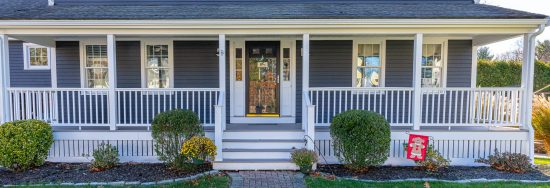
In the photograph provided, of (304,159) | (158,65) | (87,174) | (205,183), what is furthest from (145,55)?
(304,159)

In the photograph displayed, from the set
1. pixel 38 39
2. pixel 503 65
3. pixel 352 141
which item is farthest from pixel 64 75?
pixel 503 65

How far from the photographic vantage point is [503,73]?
14.4 meters

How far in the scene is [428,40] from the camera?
786cm

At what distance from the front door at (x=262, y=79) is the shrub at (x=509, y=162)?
4.36 meters

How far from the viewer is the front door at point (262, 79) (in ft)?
25.1

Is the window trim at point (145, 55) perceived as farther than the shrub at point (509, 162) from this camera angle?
Yes

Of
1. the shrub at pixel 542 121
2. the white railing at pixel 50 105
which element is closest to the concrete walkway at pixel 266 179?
the white railing at pixel 50 105

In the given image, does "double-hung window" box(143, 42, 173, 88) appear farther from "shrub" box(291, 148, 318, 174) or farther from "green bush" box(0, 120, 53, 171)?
"shrub" box(291, 148, 318, 174)

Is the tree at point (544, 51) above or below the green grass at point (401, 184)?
above

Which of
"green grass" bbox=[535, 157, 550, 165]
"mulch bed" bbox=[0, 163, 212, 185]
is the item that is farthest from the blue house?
"green grass" bbox=[535, 157, 550, 165]

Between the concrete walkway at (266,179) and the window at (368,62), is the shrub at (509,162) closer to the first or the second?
the window at (368,62)

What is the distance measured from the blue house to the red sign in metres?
0.35

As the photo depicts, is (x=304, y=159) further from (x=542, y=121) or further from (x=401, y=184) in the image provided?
(x=542, y=121)

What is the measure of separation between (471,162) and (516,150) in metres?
0.89
